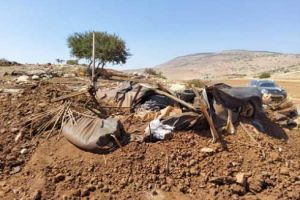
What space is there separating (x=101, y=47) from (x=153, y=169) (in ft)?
72.2

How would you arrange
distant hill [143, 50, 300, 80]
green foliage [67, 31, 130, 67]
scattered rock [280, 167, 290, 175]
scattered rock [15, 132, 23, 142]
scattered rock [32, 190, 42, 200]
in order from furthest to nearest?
1. distant hill [143, 50, 300, 80]
2. green foliage [67, 31, 130, 67]
3. scattered rock [15, 132, 23, 142]
4. scattered rock [280, 167, 290, 175]
5. scattered rock [32, 190, 42, 200]

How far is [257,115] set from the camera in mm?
7637

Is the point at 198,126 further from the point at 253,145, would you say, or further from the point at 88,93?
the point at 88,93

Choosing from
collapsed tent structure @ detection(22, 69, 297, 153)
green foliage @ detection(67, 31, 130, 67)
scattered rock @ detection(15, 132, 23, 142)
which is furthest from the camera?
green foliage @ detection(67, 31, 130, 67)

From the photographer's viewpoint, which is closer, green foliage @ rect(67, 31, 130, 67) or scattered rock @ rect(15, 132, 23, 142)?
scattered rock @ rect(15, 132, 23, 142)

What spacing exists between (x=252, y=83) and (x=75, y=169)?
15176mm

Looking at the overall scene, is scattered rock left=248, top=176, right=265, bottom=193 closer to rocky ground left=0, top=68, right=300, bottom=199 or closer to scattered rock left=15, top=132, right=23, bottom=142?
rocky ground left=0, top=68, right=300, bottom=199

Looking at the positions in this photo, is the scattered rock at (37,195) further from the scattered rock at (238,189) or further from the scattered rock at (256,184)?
the scattered rock at (256,184)

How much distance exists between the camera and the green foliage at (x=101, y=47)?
1062 inches

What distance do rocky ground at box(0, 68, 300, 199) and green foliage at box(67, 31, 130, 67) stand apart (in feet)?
68.0

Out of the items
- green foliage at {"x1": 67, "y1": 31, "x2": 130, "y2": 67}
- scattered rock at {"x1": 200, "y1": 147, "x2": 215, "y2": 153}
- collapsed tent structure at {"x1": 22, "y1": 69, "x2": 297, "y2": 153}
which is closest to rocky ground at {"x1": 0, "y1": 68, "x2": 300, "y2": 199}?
scattered rock at {"x1": 200, "y1": 147, "x2": 215, "y2": 153}

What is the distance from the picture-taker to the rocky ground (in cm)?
528

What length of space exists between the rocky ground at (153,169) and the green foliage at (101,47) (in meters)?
20.7

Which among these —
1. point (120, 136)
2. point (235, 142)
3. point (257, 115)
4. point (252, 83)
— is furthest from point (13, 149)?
point (252, 83)
